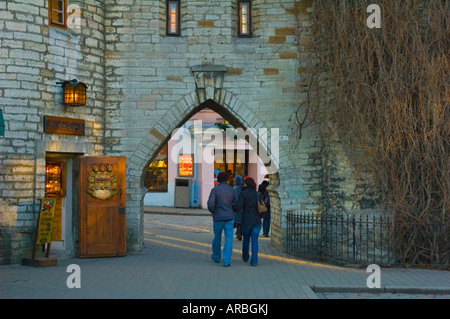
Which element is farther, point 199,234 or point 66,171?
point 199,234

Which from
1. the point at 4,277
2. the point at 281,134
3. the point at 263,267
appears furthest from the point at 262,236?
the point at 4,277

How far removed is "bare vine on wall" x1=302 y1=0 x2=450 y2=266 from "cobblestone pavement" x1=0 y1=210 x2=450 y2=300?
0.94 metres

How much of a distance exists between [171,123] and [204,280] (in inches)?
174

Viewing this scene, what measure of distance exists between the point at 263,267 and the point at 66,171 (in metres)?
4.42

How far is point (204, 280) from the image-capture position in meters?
8.81

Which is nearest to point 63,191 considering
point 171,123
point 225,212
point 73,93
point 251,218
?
point 73,93

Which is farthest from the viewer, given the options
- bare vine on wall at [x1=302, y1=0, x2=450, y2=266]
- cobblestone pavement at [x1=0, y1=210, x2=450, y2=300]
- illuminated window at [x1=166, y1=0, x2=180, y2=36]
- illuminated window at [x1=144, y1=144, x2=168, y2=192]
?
illuminated window at [x1=144, y1=144, x2=168, y2=192]

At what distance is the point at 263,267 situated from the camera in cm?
1033

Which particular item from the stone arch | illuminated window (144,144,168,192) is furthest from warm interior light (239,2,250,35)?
illuminated window (144,144,168,192)

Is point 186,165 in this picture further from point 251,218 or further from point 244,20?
point 251,218

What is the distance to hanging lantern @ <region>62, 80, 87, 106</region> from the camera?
11.1 m

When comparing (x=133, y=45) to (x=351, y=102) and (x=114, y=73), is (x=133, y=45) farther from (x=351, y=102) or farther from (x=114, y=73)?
(x=351, y=102)

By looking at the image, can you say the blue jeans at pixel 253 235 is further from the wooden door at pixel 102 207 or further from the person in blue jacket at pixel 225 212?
the wooden door at pixel 102 207

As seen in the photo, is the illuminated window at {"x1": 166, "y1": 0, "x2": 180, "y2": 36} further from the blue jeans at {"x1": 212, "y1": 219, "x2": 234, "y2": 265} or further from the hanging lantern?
the blue jeans at {"x1": 212, "y1": 219, "x2": 234, "y2": 265}
